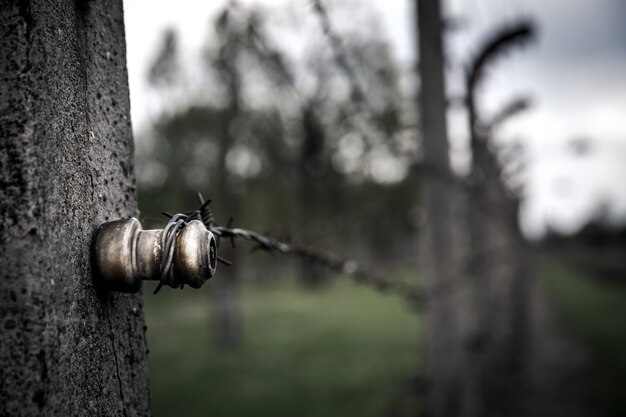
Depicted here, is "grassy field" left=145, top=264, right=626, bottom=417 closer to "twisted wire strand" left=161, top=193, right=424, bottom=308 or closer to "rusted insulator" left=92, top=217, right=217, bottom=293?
"twisted wire strand" left=161, top=193, right=424, bottom=308

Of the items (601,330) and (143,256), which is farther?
(601,330)

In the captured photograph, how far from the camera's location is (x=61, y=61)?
0.65 metres

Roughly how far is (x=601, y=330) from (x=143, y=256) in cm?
1315

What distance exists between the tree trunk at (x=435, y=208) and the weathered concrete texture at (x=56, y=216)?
362 cm

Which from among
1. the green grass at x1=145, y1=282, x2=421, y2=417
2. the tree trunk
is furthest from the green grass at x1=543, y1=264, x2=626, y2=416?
the tree trunk

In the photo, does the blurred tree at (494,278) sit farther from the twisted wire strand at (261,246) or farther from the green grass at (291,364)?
the twisted wire strand at (261,246)

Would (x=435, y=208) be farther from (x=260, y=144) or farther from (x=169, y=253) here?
(x=260, y=144)

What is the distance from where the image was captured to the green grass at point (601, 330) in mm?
6582

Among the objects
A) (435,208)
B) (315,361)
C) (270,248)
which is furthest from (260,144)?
(270,248)

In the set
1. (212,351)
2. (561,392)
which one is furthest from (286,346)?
(561,392)

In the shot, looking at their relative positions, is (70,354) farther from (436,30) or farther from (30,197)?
(436,30)

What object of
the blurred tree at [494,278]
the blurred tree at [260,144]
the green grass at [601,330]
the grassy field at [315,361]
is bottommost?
the green grass at [601,330]

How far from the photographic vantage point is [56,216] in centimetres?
62

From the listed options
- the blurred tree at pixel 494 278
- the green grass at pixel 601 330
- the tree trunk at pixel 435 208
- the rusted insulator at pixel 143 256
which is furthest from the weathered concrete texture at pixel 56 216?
the green grass at pixel 601 330
